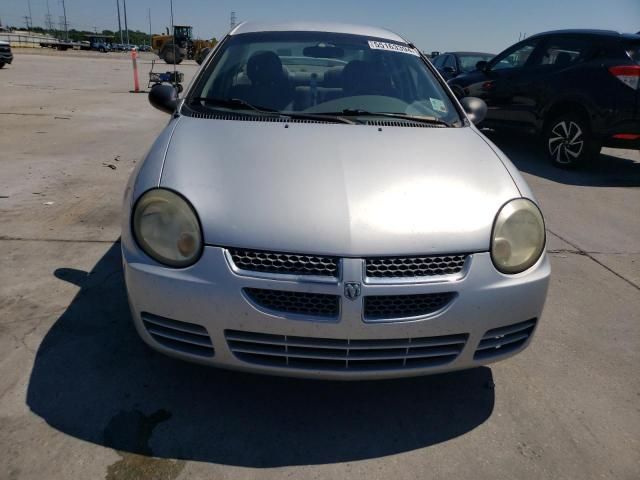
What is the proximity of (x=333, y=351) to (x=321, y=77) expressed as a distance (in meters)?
1.89

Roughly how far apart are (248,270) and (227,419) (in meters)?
0.69

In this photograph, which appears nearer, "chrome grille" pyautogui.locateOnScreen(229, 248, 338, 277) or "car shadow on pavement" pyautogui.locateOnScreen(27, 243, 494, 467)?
"chrome grille" pyautogui.locateOnScreen(229, 248, 338, 277)

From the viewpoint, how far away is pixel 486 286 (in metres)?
1.91

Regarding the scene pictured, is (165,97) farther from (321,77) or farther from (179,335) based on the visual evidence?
(179,335)

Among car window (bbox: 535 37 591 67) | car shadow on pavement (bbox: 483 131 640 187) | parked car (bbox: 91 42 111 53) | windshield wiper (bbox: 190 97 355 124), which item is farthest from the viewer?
parked car (bbox: 91 42 111 53)

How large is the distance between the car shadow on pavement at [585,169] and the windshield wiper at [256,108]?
179 inches

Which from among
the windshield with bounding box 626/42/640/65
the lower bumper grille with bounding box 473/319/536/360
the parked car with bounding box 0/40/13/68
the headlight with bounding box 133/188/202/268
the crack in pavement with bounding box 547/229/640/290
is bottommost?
the crack in pavement with bounding box 547/229/640/290

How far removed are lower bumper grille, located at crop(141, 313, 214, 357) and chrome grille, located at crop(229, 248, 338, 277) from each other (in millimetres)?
307

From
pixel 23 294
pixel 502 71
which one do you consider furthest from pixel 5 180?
pixel 502 71

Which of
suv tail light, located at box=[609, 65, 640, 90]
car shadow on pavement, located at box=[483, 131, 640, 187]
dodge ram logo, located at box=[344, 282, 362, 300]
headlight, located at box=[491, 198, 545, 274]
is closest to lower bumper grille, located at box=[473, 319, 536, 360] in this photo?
headlight, located at box=[491, 198, 545, 274]

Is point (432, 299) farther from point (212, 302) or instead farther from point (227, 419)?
point (227, 419)

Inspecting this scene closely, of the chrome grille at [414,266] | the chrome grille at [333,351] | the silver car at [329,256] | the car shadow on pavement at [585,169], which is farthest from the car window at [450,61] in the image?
the chrome grille at [333,351]

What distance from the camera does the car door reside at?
23.7 ft

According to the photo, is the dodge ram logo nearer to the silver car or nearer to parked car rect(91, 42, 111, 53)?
the silver car
